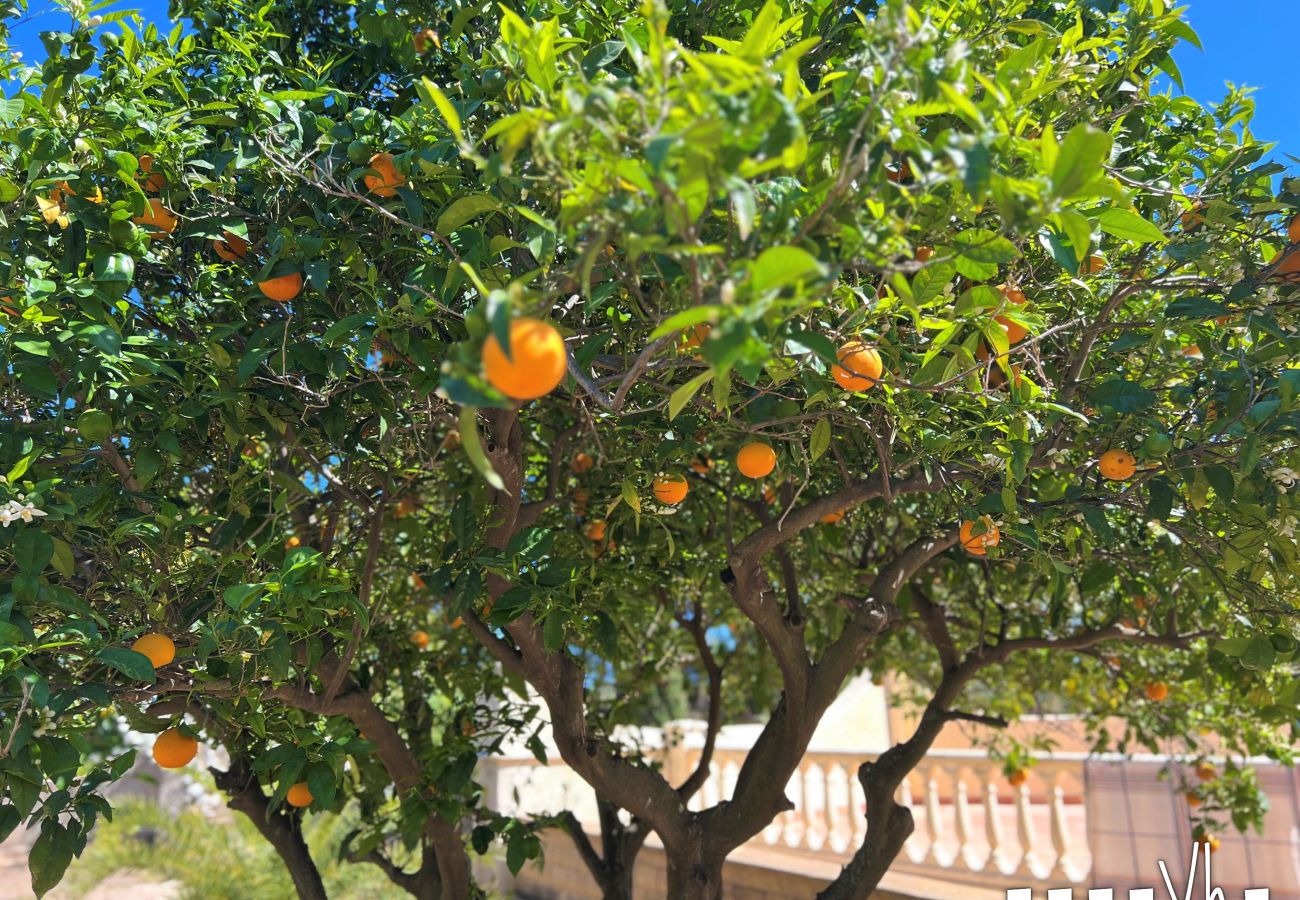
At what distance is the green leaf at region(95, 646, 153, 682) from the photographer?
1834mm

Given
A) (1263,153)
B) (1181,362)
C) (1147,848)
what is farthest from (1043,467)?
(1147,848)

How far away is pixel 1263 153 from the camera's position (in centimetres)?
229

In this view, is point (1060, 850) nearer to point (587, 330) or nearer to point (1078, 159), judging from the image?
point (587, 330)

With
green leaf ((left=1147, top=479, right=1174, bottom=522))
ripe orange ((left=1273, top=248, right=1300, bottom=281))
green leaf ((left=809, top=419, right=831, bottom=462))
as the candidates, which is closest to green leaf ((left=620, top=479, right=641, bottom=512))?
green leaf ((left=809, top=419, right=831, bottom=462))

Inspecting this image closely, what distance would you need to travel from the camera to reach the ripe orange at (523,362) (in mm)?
1108

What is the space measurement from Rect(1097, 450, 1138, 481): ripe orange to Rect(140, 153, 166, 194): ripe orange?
87.9 inches

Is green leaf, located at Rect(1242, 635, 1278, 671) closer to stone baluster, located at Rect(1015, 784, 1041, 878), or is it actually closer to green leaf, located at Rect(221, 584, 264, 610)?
green leaf, located at Rect(221, 584, 264, 610)

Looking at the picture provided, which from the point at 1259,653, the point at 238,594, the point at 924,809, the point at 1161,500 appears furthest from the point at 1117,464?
the point at 924,809

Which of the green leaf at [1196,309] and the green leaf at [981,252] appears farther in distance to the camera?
the green leaf at [1196,309]

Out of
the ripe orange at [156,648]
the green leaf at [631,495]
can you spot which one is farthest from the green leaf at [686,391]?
the ripe orange at [156,648]

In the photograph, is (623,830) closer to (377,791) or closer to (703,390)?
(377,791)

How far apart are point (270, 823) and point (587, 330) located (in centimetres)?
240

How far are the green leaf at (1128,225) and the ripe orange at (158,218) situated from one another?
1.96 metres

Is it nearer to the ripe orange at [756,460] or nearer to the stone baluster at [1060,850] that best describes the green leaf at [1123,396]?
the ripe orange at [756,460]
